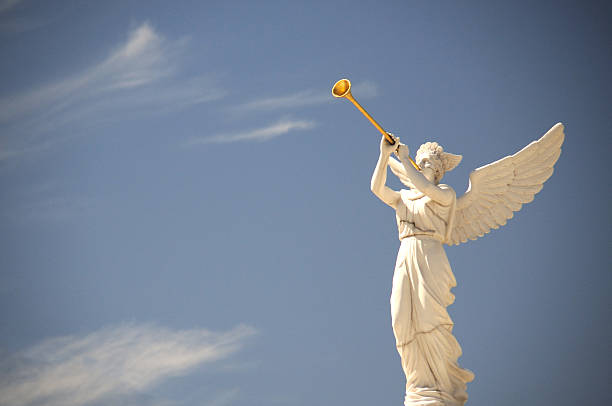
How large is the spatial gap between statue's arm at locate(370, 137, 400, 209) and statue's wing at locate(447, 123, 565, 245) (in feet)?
2.81

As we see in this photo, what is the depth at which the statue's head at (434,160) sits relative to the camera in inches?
444

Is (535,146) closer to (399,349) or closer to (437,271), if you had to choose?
(437,271)

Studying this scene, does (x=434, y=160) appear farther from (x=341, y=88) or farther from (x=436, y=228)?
(x=341, y=88)

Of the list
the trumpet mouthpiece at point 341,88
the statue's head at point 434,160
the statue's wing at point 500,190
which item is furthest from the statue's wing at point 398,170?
the trumpet mouthpiece at point 341,88

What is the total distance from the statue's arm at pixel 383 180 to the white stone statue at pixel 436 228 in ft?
0.04

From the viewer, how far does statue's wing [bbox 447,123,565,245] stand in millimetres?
11328

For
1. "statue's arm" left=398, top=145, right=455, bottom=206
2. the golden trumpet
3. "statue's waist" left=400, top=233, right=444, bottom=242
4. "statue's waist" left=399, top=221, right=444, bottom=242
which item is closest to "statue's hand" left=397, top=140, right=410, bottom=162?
"statue's arm" left=398, top=145, right=455, bottom=206

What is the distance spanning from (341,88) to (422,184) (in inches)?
61.1

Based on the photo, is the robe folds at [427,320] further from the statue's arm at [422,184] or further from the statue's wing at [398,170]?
the statue's wing at [398,170]

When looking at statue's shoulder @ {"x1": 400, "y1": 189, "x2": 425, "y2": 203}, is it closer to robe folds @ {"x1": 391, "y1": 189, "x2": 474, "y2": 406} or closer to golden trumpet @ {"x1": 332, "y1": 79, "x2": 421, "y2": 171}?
robe folds @ {"x1": 391, "y1": 189, "x2": 474, "y2": 406}

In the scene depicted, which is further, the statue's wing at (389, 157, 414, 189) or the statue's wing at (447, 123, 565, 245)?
the statue's wing at (389, 157, 414, 189)

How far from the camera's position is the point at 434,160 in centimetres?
1129

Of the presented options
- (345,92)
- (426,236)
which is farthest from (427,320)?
(345,92)

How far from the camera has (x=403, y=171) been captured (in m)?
11.9
